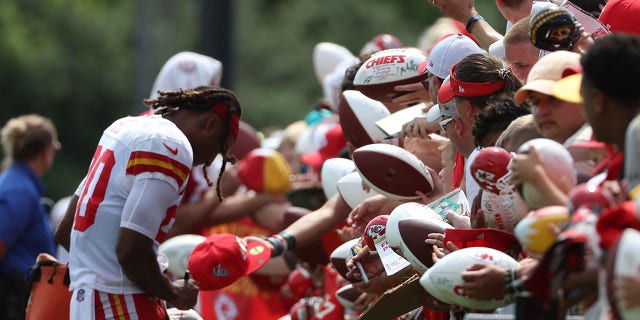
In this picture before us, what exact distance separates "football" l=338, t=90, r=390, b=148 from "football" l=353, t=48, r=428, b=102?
0.12 metres

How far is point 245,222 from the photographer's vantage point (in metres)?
9.25

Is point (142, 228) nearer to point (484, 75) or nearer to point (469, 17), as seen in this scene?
point (484, 75)

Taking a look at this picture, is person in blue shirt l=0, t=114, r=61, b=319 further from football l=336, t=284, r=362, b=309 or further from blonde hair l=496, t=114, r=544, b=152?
blonde hair l=496, t=114, r=544, b=152

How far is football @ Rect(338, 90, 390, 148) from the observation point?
6141 mm

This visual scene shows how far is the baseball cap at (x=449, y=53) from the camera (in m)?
5.51

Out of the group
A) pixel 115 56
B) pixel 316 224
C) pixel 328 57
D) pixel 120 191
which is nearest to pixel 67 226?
pixel 120 191

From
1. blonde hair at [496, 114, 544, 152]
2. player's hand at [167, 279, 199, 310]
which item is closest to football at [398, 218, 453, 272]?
blonde hair at [496, 114, 544, 152]

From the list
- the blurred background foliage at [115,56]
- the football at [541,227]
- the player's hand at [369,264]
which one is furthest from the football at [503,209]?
the blurred background foliage at [115,56]

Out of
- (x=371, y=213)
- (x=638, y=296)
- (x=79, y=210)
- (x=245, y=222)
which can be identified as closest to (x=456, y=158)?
(x=371, y=213)

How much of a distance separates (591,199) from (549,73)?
0.67 meters

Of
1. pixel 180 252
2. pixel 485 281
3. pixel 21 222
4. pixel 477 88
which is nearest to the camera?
pixel 485 281

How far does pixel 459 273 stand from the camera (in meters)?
4.09

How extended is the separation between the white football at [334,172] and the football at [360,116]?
9.5 inches

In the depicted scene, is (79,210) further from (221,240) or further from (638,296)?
(638,296)
